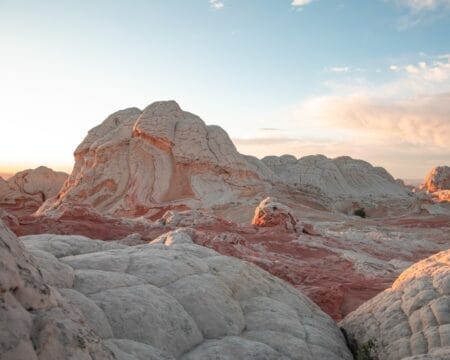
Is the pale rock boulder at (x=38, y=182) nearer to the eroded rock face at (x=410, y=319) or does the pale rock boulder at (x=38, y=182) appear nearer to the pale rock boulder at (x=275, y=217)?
the pale rock boulder at (x=275, y=217)

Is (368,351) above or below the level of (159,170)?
below

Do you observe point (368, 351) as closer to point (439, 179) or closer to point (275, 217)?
point (275, 217)

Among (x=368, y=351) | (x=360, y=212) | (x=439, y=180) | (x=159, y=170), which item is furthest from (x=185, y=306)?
(x=439, y=180)

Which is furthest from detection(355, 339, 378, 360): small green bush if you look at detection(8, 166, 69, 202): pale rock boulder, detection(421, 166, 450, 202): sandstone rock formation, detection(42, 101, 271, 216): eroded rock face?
detection(421, 166, 450, 202): sandstone rock formation

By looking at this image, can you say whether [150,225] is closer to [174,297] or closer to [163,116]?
[174,297]

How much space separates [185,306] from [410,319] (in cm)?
274

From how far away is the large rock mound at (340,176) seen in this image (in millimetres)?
48875

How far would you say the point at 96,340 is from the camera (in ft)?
11.2

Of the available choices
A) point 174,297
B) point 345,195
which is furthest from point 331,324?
point 345,195

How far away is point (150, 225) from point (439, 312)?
13.5 metres

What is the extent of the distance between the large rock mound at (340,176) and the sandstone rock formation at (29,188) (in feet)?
77.6

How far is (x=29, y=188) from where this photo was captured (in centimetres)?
4722

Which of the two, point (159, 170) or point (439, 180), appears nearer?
point (159, 170)

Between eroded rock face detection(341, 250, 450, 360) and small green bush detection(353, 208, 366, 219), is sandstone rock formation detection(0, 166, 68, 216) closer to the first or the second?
small green bush detection(353, 208, 366, 219)
